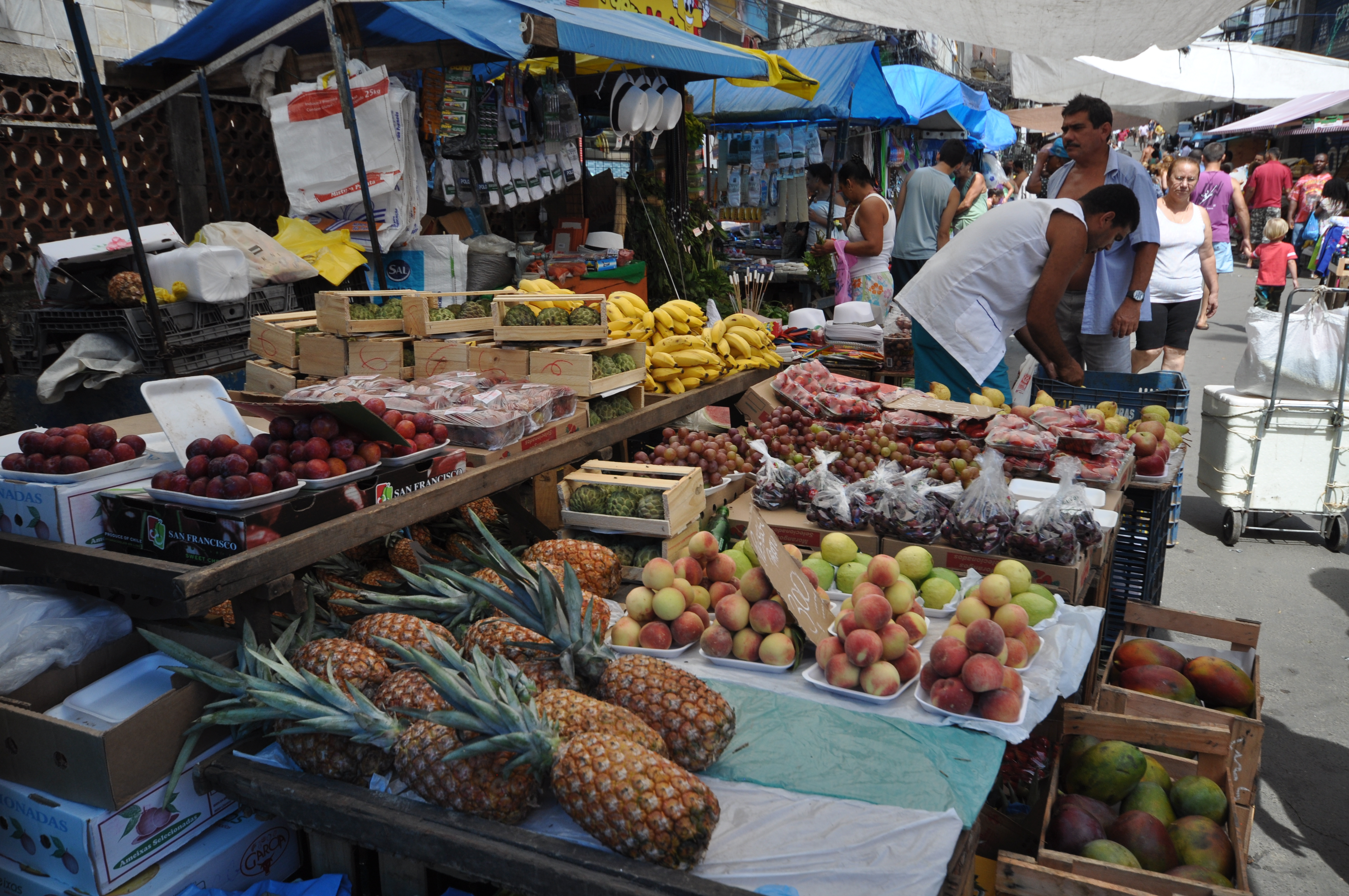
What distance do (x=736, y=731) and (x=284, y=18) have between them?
5.82 m

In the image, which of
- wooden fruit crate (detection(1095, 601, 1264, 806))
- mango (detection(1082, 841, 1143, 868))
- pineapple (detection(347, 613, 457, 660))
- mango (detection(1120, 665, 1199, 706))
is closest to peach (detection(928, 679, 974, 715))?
mango (detection(1082, 841, 1143, 868))

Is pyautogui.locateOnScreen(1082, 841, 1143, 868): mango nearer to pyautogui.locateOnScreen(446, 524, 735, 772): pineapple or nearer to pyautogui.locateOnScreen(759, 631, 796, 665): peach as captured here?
pyautogui.locateOnScreen(759, 631, 796, 665): peach

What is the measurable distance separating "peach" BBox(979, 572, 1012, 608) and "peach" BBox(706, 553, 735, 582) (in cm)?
75

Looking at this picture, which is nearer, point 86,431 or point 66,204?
point 86,431

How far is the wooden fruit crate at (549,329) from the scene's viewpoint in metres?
3.98

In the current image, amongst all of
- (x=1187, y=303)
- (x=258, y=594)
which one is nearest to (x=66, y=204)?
(x=258, y=594)

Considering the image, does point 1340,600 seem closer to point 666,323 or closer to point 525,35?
point 666,323

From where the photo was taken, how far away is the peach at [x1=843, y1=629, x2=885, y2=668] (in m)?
2.30

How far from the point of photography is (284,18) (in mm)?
5852

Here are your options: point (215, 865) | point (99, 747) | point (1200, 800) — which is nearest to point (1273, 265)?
point (1200, 800)

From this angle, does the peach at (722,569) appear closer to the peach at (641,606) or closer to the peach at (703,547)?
the peach at (703,547)

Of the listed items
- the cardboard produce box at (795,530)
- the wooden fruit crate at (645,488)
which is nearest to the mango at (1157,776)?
the cardboard produce box at (795,530)

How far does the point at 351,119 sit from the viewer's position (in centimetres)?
493

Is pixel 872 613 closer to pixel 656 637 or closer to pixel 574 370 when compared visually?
pixel 656 637
